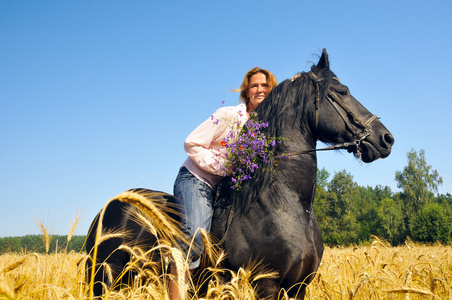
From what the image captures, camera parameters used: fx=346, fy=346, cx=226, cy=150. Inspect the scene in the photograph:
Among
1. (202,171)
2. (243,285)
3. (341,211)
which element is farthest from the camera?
(341,211)

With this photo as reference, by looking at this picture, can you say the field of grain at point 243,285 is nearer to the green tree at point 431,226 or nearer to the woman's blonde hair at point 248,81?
the woman's blonde hair at point 248,81

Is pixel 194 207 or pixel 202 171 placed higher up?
pixel 202 171

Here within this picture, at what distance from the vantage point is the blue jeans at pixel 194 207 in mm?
A: 3607

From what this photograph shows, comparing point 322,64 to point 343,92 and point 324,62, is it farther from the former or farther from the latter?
point 343,92

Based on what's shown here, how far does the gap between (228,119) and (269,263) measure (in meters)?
1.66

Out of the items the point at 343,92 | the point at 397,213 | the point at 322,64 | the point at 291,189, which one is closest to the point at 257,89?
the point at 322,64

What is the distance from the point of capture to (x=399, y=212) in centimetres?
6247

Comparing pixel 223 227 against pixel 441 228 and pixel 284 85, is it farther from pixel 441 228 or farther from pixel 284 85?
pixel 441 228

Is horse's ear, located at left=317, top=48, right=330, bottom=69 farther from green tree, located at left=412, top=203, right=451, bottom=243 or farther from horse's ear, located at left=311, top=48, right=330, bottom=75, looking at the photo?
green tree, located at left=412, top=203, right=451, bottom=243

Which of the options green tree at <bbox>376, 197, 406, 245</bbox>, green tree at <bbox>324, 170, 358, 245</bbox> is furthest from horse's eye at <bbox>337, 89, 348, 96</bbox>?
green tree at <bbox>324, 170, 358, 245</bbox>

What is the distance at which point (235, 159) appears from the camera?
3.92 meters

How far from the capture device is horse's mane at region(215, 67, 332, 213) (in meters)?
3.84

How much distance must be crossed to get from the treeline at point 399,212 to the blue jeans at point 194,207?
52.6 m

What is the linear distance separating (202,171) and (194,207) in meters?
0.49
